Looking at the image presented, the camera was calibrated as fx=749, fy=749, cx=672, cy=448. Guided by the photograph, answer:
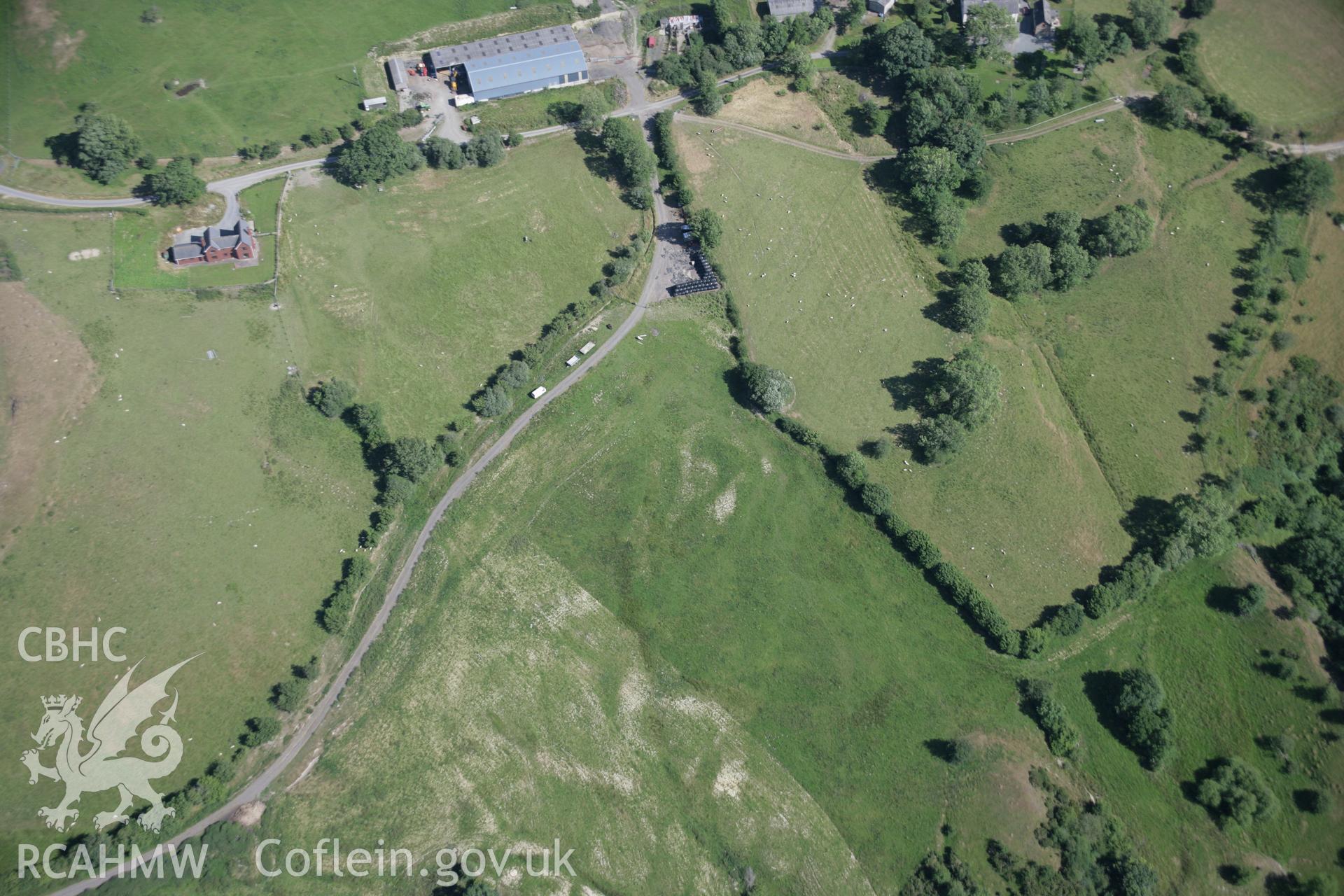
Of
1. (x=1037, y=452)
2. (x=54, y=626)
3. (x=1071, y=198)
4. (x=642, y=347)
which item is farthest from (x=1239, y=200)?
(x=54, y=626)

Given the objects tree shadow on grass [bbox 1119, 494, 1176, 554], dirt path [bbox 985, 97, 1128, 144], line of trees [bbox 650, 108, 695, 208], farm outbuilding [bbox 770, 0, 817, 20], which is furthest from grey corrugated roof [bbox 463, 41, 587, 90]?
tree shadow on grass [bbox 1119, 494, 1176, 554]

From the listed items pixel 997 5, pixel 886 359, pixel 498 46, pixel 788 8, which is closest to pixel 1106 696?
pixel 886 359

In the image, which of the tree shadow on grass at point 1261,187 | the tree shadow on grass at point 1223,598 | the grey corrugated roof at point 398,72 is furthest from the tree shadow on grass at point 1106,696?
the grey corrugated roof at point 398,72

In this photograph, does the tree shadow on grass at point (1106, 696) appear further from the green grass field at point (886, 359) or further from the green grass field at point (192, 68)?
the green grass field at point (192, 68)

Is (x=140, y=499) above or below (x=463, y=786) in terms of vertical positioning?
above

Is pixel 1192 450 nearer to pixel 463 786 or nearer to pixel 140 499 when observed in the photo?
pixel 463 786

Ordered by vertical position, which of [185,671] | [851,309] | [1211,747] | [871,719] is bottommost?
[1211,747]

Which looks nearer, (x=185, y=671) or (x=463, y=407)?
(x=185, y=671)
